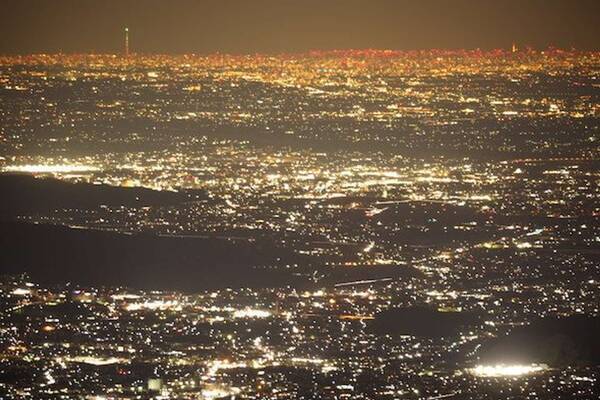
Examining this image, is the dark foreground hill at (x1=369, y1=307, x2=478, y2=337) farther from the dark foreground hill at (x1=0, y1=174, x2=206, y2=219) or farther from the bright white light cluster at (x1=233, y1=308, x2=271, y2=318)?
the dark foreground hill at (x1=0, y1=174, x2=206, y2=219)

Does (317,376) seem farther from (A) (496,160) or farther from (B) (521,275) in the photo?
(A) (496,160)

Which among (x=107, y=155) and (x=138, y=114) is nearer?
(x=107, y=155)

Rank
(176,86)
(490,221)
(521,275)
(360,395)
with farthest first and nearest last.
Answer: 1. (176,86)
2. (490,221)
3. (521,275)
4. (360,395)

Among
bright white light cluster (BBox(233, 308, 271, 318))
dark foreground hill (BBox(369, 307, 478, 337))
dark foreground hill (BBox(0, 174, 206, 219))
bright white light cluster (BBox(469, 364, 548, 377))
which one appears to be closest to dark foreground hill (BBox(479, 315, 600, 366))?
bright white light cluster (BBox(469, 364, 548, 377))

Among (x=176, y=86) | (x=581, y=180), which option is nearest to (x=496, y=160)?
(x=581, y=180)

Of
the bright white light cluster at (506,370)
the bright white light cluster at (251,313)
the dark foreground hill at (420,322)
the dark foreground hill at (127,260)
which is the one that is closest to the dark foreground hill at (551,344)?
the bright white light cluster at (506,370)

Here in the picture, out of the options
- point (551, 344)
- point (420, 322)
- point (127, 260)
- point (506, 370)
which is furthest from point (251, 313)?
point (551, 344)
